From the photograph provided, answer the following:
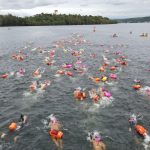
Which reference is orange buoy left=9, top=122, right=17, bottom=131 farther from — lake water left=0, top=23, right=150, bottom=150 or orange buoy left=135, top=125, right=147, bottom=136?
orange buoy left=135, top=125, right=147, bottom=136

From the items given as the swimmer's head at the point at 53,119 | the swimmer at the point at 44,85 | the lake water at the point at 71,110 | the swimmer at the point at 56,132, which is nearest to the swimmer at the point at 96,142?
the lake water at the point at 71,110

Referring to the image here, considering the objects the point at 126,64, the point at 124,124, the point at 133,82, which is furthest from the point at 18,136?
the point at 126,64

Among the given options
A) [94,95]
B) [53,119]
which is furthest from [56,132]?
[94,95]

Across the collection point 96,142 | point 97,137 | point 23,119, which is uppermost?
point 97,137

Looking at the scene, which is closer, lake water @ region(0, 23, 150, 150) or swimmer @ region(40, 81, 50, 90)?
lake water @ region(0, 23, 150, 150)

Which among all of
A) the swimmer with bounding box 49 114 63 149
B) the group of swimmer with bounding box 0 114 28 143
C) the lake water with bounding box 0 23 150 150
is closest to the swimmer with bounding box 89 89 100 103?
the lake water with bounding box 0 23 150 150

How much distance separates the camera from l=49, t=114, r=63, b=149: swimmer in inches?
831

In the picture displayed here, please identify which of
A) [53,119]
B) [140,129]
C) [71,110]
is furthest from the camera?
[71,110]

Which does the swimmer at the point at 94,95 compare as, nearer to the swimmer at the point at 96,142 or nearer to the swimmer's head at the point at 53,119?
Result: the swimmer's head at the point at 53,119

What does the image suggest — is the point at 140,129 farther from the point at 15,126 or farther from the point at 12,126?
the point at 12,126

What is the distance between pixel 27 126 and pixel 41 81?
1334 centimetres

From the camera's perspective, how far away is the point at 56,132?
21703 millimetres

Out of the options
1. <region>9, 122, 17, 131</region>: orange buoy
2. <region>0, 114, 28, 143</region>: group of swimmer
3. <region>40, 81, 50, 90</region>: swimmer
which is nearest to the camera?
<region>0, 114, 28, 143</region>: group of swimmer

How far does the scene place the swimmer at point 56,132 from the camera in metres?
21.1
